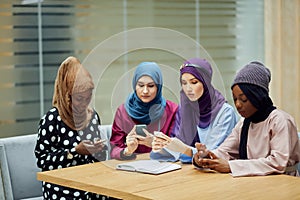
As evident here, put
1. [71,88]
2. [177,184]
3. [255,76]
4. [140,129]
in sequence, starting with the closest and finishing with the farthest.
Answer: [177,184]
[255,76]
[140,129]
[71,88]

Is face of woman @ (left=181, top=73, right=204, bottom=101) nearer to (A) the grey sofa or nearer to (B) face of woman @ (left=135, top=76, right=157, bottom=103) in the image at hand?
(B) face of woman @ (left=135, top=76, right=157, bottom=103)

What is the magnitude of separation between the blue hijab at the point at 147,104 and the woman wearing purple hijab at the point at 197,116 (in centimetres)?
11

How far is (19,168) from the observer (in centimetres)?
343

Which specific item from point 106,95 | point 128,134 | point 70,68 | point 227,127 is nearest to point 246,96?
point 227,127

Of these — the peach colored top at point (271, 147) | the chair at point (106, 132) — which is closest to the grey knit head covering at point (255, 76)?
the peach colored top at point (271, 147)

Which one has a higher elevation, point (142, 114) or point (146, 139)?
point (142, 114)

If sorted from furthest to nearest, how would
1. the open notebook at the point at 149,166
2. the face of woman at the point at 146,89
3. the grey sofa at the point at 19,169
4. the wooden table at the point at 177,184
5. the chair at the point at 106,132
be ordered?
the chair at the point at 106,132, the grey sofa at the point at 19,169, the face of woman at the point at 146,89, the open notebook at the point at 149,166, the wooden table at the point at 177,184

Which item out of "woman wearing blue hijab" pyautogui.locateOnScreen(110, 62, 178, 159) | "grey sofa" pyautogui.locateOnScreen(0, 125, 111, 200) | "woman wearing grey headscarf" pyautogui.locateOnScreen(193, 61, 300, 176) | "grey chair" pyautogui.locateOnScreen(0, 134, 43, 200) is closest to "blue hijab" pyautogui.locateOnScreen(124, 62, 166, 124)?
"woman wearing blue hijab" pyautogui.locateOnScreen(110, 62, 178, 159)

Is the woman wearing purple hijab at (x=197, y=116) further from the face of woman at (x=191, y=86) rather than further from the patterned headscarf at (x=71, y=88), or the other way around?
the patterned headscarf at (x=71, y=88)

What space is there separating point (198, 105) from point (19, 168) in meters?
1.06

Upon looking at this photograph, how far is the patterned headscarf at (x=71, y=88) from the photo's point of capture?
312cm

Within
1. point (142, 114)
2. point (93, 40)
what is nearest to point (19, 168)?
point (142, 114)

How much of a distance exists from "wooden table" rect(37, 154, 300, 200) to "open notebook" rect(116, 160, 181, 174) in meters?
0.03

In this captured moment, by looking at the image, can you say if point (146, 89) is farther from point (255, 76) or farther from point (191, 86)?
point (255, 76)
